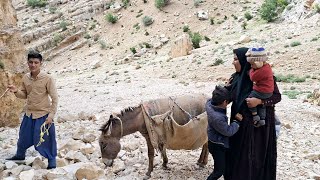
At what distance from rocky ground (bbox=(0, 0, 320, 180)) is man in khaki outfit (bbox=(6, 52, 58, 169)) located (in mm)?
274

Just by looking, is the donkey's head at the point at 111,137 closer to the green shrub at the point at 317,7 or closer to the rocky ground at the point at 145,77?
the rocky ground at the point at 145,77

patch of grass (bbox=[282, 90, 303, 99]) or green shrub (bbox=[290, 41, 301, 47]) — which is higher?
patch of grass (bbox=[282, 90, 303, 99])

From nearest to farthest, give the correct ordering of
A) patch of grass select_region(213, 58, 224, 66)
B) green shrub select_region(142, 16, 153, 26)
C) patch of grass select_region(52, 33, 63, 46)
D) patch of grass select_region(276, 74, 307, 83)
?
patch of grass select_region(276, 74, 307, 83)
patch of grass select_region(213, 58, 224, 66)
patch of grass select_region(52, 33, 63, 46)
green shrub select_region(142, 16, 153, 26)

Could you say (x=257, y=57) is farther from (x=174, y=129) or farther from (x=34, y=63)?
(x=34, y=63)

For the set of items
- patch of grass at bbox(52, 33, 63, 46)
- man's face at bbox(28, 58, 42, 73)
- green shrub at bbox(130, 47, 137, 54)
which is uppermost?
man's face at bbox(28, 58, 42, 73)

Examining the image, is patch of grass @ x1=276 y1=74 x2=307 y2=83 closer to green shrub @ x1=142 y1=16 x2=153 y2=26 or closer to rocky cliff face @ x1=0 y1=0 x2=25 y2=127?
rocky cliff face @ x1=0 y1=0 x2=25 y2=127

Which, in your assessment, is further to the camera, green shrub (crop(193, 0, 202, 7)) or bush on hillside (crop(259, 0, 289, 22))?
green shrub (crop(193, 0, 202, 7))

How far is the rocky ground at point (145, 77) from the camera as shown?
209 inches

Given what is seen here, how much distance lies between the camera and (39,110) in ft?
15.3

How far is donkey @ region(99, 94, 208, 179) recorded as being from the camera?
186 inches

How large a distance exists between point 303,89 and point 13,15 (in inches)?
326

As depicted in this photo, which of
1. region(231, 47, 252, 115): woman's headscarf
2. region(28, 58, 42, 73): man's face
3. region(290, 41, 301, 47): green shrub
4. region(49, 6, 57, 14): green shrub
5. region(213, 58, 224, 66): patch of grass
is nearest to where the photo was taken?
region(231, 47, 252, 115): woman's headscarf

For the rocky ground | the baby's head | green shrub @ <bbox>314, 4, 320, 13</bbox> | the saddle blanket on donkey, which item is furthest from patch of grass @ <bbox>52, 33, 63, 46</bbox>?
the baby's head

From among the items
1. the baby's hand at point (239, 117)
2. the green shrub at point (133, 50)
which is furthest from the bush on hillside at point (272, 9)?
the baby's hand at point (239, 117)
